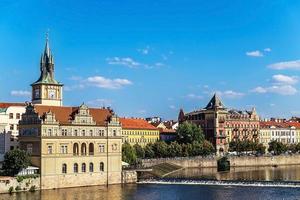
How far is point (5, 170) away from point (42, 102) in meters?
25.8

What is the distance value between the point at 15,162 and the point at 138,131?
7622 cm

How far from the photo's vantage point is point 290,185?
8350 cm

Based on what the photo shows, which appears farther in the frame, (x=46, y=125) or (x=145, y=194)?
(x=46, y=125)

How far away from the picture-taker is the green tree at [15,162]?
272 ft

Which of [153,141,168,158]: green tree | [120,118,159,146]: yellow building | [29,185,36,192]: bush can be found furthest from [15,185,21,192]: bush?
[120,118,159,146]: yellow building

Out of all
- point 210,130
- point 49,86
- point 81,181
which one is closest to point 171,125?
point 210,130

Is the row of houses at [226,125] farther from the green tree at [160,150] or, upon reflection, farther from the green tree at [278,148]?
the green tree at [160,150]

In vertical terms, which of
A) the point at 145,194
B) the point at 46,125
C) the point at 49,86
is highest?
the point at 49,86

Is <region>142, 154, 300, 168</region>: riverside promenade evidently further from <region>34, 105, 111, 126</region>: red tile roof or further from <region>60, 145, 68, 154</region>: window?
<region>60, 145, 68, 154</region>: window

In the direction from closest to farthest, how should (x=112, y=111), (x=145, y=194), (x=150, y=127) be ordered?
(x=145, y=194) < (x=112, y=111) < (x=150, y=127)

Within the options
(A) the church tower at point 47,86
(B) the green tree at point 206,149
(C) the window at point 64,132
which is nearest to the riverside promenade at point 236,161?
(B) the green tree at point 206,149

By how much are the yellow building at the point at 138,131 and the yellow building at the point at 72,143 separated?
2120 inches

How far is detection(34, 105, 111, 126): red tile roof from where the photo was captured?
88.7 m

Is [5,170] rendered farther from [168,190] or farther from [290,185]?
[290,185]
